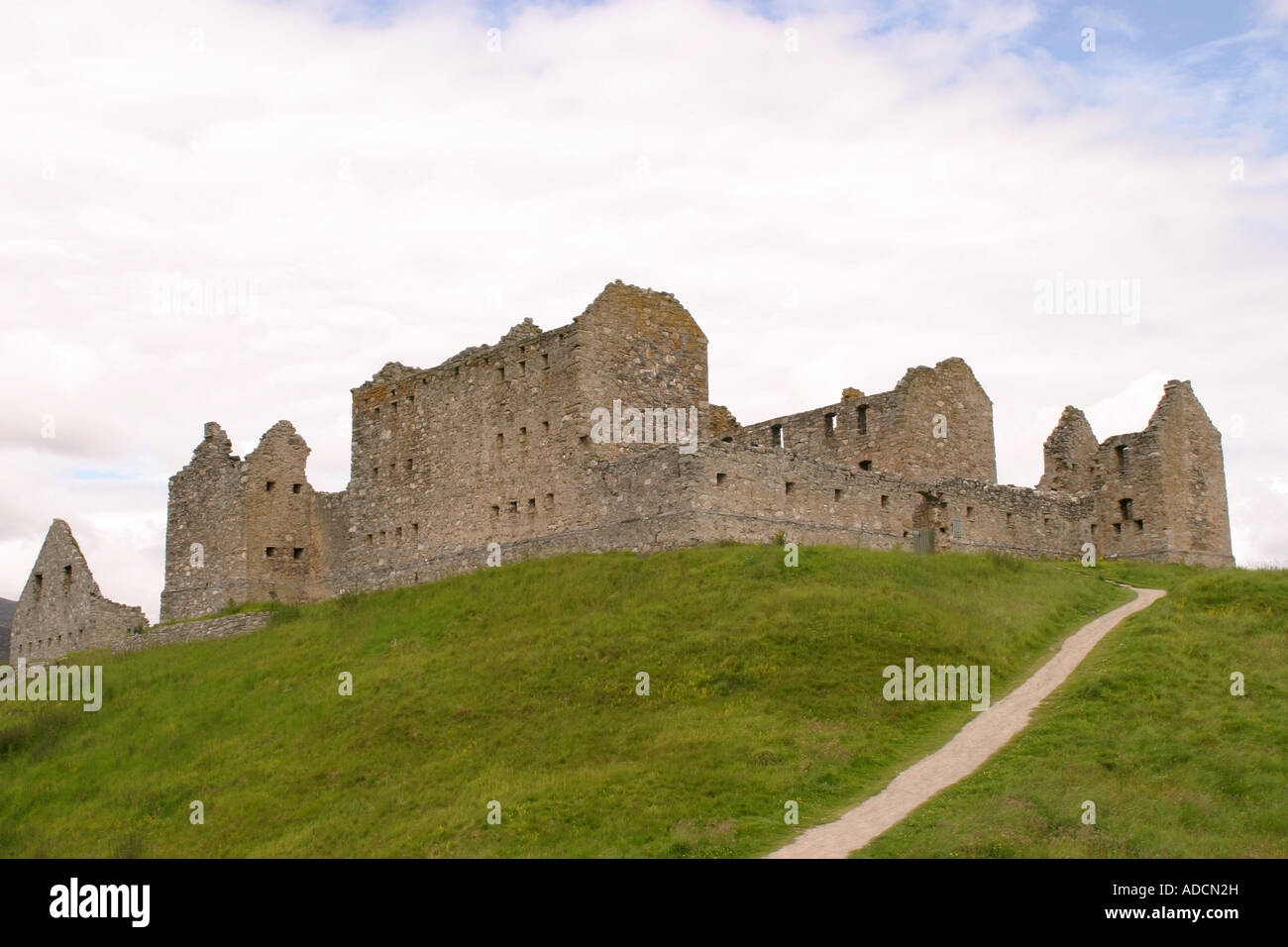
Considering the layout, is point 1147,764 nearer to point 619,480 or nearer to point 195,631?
point 619,480

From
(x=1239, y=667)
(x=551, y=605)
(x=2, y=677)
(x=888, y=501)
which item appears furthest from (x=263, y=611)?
(x=1239, y=667)

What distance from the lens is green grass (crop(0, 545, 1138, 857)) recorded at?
23891mm

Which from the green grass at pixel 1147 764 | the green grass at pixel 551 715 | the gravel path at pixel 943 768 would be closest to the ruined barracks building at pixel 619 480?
the green grass at pixel 551 715

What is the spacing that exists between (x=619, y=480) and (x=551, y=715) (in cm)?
1086

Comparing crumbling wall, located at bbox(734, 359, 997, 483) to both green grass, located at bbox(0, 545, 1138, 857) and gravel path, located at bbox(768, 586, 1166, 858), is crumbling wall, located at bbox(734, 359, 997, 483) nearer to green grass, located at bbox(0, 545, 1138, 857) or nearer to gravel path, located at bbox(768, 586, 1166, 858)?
green grass, located at bbox(0, 545, 1138, 857)

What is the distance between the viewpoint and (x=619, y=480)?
38.2 meters

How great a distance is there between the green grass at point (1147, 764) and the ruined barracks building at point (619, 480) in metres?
10.3

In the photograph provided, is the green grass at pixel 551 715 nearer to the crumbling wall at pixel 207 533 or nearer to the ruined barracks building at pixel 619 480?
the ruined barracks building at pixel 619 480

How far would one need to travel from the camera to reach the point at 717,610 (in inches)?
1255

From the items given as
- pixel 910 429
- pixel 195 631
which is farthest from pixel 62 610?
pixel 910 429

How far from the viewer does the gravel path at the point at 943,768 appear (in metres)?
20.9
